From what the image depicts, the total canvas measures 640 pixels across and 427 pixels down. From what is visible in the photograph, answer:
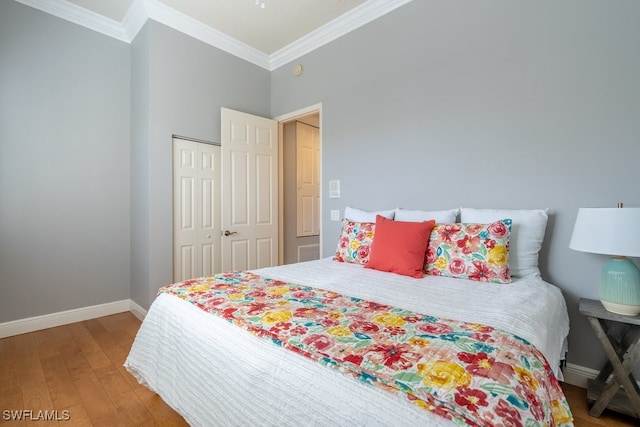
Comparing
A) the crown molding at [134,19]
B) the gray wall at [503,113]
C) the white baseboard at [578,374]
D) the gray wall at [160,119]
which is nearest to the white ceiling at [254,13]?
the crown molding at [134,19]

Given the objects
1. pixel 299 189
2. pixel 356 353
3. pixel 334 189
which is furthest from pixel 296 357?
pixel 299 189

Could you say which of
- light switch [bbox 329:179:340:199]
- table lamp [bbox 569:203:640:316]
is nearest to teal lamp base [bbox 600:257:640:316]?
table lamp [bbox 569:203:640:316]

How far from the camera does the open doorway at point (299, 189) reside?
156 inches

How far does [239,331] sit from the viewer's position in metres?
1.11

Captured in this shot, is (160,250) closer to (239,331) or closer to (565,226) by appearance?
(239,331)

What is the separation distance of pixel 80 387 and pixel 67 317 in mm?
1427

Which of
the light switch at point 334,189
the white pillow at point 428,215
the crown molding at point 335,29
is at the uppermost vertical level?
the crown molding at point 335,29

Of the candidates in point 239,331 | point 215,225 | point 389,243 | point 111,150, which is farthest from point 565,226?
point 111,150

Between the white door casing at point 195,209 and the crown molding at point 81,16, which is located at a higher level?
the crown molding at point 81,16

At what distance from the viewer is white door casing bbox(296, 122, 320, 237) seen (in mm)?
4195

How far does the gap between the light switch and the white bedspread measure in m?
1.32

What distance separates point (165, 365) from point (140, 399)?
544 mm

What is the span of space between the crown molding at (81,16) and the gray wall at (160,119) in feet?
0.79

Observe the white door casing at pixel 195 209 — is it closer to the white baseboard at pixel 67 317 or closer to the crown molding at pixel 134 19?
the white baseboard at pixel 67 317
